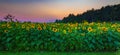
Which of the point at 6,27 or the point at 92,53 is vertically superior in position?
the point at 6,27

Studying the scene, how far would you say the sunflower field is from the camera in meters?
13.0

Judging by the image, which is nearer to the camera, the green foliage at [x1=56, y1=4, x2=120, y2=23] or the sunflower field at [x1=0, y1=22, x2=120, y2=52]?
the sunflower field at [x1=0, y1=22, x2=120, y2=52]

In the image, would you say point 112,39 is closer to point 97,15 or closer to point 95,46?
point 95,46

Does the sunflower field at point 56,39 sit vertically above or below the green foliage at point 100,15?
below

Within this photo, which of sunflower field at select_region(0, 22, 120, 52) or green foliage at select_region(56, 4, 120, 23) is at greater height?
green foliage at select_region(56, 4, 120, 23)

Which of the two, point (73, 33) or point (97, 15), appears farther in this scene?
point (97, 15)

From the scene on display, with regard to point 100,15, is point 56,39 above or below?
below

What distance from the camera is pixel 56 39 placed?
510 inches

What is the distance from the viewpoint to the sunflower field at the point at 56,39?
42.6 ft

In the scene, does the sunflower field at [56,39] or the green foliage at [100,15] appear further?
the green foliage at [100,15]

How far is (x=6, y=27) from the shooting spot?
45.5 ft

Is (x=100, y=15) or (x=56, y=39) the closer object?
(x=56, y=39)

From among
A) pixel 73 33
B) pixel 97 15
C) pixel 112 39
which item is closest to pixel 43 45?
pixel 73 33

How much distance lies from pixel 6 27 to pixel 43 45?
5.18ft
